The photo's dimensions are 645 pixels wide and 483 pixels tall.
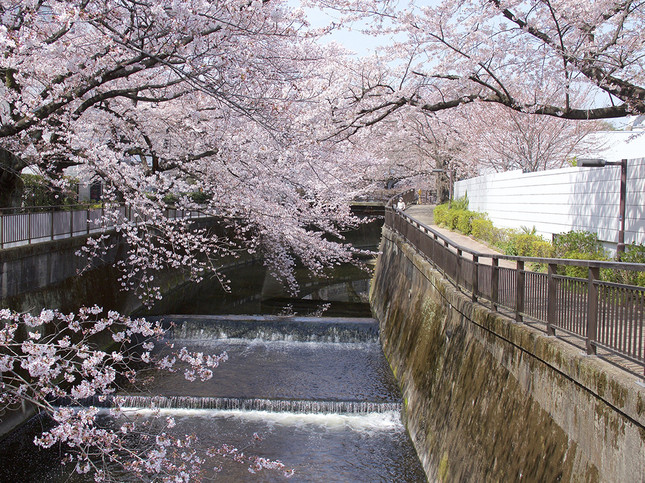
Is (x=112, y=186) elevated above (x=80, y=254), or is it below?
above

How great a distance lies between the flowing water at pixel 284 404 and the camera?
9.62 metres

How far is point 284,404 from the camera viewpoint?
11695 millimetres

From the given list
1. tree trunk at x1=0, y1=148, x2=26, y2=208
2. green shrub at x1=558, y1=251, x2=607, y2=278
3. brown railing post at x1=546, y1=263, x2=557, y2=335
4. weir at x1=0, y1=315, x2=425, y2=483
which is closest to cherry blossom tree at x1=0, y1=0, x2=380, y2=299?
tree trunk at x1=0, y1=148, x2=26, y2=208

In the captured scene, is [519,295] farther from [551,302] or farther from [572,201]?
[572,201]

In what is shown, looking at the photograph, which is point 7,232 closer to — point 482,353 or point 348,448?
point 348,448

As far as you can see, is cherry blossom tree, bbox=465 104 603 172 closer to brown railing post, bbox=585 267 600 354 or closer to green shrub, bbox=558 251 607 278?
green shrub, bbox=558 251 607 278

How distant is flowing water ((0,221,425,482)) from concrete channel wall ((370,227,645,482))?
82 cm

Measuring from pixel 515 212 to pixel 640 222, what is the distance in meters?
7.31

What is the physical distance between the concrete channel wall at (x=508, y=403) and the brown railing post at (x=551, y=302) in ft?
0.40

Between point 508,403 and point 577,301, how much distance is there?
1726 millimetres

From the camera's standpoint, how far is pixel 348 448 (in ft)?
33.6

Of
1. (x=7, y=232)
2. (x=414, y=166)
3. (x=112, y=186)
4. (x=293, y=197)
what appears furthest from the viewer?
(x=414, y=166)

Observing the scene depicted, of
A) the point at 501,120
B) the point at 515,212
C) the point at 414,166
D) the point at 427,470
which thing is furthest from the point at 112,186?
the point at 414,166

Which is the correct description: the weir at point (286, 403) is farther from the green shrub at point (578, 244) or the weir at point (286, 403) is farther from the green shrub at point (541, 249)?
the green shrub at point (578, 244)
